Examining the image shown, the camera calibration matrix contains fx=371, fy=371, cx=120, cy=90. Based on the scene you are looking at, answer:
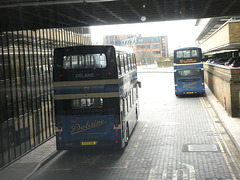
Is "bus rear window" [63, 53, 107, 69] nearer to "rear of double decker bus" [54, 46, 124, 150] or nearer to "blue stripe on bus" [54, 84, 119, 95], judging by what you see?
"rear of double decker bus" [54, 46, 124, 150]

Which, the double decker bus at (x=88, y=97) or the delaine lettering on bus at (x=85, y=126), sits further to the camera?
Answer: the delaine lettering on bus at (x=85, y=126)

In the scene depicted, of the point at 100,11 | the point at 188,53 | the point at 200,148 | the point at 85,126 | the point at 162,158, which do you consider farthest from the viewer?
the point at 188,53

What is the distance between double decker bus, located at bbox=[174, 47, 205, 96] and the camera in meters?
30.5

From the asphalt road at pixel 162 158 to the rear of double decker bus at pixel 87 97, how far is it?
810 millimetres

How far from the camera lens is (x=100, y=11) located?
525 inches

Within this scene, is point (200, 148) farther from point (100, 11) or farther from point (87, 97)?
point (100, 11)

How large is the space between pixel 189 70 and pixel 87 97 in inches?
770

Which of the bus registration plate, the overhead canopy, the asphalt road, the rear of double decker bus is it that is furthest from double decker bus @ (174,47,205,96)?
the bus registration plate

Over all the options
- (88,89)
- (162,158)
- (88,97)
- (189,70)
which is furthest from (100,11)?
(189,70)

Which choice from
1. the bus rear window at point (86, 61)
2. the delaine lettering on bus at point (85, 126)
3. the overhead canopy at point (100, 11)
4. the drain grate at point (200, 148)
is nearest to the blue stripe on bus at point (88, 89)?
the bus rear window at point (86, 61)

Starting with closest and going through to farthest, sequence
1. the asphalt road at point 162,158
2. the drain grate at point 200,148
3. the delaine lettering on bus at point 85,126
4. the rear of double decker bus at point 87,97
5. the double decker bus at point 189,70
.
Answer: the asphalt road at point 162,158 → the rear of double decker bus at point 87,97 → the delaine lettering on bus at point 85,126 → the drain grate at point 200,148 → the double decker bus at point 189,70

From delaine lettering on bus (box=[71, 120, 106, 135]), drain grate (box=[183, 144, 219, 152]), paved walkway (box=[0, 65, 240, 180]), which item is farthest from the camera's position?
drain grate (box=[183, 144, 219, 152])

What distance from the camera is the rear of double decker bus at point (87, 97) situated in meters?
12.7

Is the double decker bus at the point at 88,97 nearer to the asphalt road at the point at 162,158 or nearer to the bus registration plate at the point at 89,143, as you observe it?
the bus registration plate at the point at 89,143
